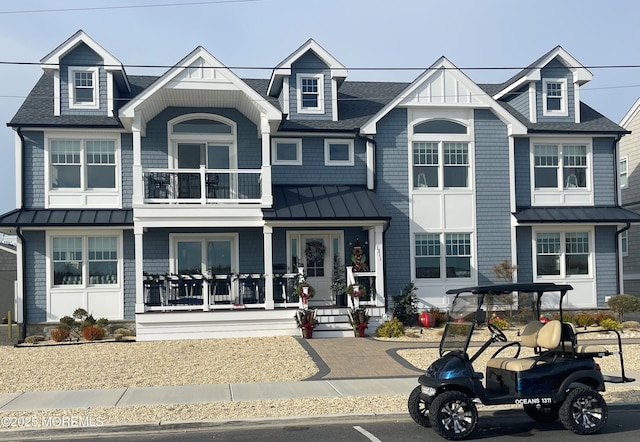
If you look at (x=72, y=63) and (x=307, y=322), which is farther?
(x=72, y=63)

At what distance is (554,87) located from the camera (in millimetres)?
23453

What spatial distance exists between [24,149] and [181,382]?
11.0m

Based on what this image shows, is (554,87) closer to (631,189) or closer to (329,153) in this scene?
(631,189)

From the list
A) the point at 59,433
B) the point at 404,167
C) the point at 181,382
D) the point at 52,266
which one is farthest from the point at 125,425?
the point at 404,167

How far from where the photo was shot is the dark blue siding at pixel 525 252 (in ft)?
74.0

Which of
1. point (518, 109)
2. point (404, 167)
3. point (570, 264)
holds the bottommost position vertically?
point (570, 264)

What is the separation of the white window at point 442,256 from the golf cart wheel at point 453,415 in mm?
13233

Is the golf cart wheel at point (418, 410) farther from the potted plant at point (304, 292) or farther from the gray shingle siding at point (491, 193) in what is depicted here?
the gray shingle siding at point (491, 193)

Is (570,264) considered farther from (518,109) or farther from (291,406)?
(291,406)

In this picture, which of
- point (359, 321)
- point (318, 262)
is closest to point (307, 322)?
point (359, 321)

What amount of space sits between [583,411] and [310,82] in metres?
15.4

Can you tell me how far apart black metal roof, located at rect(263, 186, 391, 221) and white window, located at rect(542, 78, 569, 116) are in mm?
6759

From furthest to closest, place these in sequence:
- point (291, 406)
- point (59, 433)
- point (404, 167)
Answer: point (404, 167), point (291, 406), point (59, 433)

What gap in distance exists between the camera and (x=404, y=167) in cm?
2216
